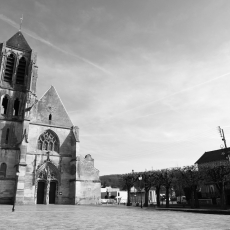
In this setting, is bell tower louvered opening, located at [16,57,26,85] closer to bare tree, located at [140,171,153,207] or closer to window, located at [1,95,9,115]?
window, located at [1,95,9,115]

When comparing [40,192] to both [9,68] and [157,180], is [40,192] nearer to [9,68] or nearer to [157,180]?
[157,180]

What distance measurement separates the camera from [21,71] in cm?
4038

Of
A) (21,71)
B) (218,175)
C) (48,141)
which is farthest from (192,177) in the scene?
(21,71)

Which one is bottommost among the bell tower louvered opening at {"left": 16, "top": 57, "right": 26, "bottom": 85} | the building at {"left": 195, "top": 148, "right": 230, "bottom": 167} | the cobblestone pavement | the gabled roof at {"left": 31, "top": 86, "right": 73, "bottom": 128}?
the cobblestone pavement

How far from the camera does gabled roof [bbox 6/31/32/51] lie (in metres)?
41.2

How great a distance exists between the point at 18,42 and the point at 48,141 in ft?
65.3

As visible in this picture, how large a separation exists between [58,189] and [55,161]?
14.5ft

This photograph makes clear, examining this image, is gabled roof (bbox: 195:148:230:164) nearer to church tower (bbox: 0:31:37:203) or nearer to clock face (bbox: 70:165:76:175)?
clock face (bbox: 70:165:76:175)

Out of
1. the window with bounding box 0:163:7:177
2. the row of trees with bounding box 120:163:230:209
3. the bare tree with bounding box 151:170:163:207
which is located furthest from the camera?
the bare tree with bounding box 151:170:163:207

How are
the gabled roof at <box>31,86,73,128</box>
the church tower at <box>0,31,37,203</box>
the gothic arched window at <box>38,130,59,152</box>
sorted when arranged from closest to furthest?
the church tower at <box>0,31,37,203</box> < the gothic arched window at <box>38,130,59,152</box> < the gabled roof at <box>31,86,73,128</box>

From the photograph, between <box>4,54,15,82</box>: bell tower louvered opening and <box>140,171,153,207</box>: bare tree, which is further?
<box>140,171,153,207</box>: bare tree

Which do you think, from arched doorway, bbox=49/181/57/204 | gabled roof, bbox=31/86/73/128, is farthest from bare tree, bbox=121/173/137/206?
gabled roof, bbox=31/86/73/128

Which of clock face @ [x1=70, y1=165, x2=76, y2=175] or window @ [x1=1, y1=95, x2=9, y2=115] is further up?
window @ [x1=1, y1=95, x2=9, y2=115]

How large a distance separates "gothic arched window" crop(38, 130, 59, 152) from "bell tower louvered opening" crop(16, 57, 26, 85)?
33.6 ft
